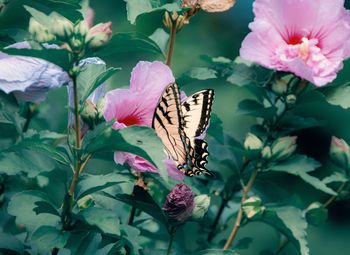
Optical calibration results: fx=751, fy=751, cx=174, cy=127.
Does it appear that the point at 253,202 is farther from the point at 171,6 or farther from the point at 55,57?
the point at 55,57

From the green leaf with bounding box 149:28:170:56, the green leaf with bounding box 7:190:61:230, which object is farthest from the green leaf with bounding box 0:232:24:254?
the green leaf with bounding box 149:28:170:56

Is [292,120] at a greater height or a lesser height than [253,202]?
greater

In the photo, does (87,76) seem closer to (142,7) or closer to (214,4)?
(142,7)

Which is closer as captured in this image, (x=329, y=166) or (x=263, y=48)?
(x=263, y=48)

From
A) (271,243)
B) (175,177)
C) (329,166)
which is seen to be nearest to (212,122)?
(175,177)

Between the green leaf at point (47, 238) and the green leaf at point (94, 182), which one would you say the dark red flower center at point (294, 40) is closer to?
the green leaf at point (94, 182)

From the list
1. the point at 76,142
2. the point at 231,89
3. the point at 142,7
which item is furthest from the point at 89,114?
the point at 231,89
